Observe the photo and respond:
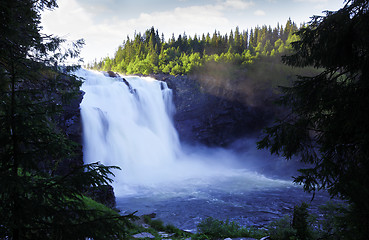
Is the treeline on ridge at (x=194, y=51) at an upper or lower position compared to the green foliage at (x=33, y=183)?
upper

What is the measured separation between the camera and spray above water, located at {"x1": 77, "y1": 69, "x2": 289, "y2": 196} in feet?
60.2

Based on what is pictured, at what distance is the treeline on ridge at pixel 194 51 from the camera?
36.4 m

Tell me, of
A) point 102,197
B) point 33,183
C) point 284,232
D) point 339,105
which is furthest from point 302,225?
point 102,197

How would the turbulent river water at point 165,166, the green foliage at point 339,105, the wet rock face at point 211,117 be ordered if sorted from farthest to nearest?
the wet rock face at point 211,117 < the turbulent river water at point 165,166 < the green foliage at point 339,105

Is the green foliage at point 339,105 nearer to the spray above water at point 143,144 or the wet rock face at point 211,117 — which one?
the spray above water at point 143,144

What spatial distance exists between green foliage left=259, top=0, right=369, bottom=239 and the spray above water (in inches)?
537

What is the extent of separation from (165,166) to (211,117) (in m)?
9.60

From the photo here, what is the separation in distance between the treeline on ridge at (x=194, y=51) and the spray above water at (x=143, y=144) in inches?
376

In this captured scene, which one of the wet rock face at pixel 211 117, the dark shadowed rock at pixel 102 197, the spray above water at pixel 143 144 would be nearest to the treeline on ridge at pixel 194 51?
the wet rock face at pixel 211 117

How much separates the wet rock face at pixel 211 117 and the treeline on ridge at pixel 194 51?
522cm

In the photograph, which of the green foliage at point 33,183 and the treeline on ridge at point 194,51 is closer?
the green foliage at point 33,183

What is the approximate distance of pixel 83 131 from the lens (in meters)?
17.4

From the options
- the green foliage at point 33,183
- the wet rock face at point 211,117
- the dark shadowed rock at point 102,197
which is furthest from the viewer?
the wet rock face at point 211,117

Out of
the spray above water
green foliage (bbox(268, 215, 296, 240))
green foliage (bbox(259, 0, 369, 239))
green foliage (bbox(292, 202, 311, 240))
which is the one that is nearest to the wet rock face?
the spray above water
